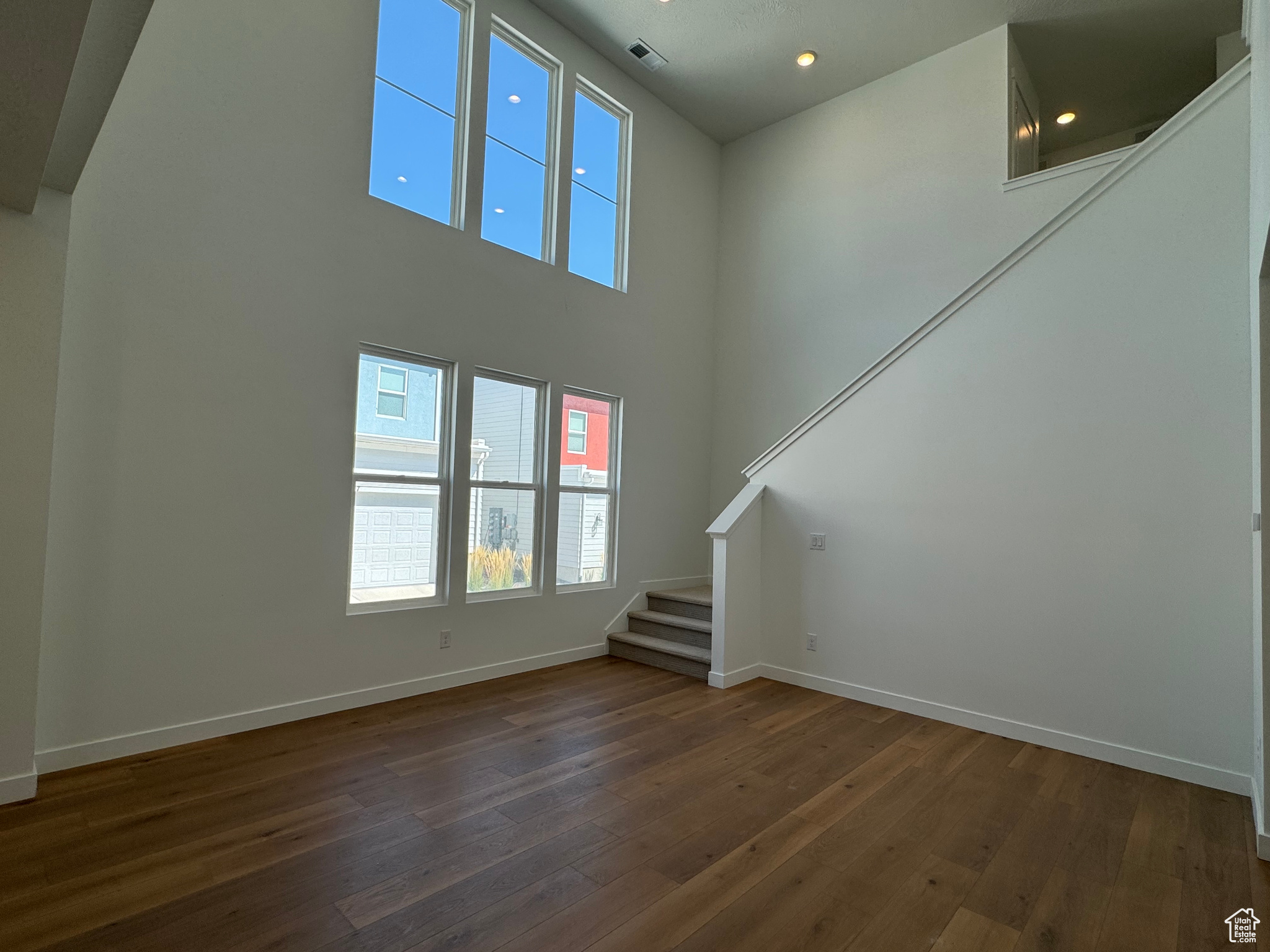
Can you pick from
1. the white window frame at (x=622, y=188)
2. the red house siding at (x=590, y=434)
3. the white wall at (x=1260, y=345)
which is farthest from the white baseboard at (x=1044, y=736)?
the white window frame at (x=622, y=188)

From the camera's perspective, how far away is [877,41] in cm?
517

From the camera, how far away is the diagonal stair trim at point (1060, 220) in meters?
3.23

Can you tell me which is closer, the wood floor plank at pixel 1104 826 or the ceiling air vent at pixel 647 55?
the wood floor plank at pixel 1104 826

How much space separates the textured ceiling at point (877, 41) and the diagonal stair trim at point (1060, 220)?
1378 mm

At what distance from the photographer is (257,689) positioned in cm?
349

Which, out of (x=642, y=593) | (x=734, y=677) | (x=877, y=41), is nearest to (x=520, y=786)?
(x=734, y=677)

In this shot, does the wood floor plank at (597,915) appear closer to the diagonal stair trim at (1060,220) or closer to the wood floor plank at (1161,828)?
the wood floor plank at (1161,828)

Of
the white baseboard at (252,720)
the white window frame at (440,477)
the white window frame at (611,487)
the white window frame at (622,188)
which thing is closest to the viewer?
the white baseboard at (252,720)

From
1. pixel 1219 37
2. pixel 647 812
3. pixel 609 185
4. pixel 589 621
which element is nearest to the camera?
pixel 647 812

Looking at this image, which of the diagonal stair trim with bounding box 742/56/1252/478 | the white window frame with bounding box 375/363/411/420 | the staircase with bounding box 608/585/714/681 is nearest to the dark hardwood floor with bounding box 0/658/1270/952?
the staircase with bounding box 608/585/714/681

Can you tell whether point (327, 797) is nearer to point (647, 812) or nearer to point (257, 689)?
point (257, 689)

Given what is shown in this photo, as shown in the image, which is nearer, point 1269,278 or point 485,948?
point 485,948

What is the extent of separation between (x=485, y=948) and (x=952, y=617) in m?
3.08

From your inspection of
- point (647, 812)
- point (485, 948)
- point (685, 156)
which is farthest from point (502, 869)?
point (685, 156)
